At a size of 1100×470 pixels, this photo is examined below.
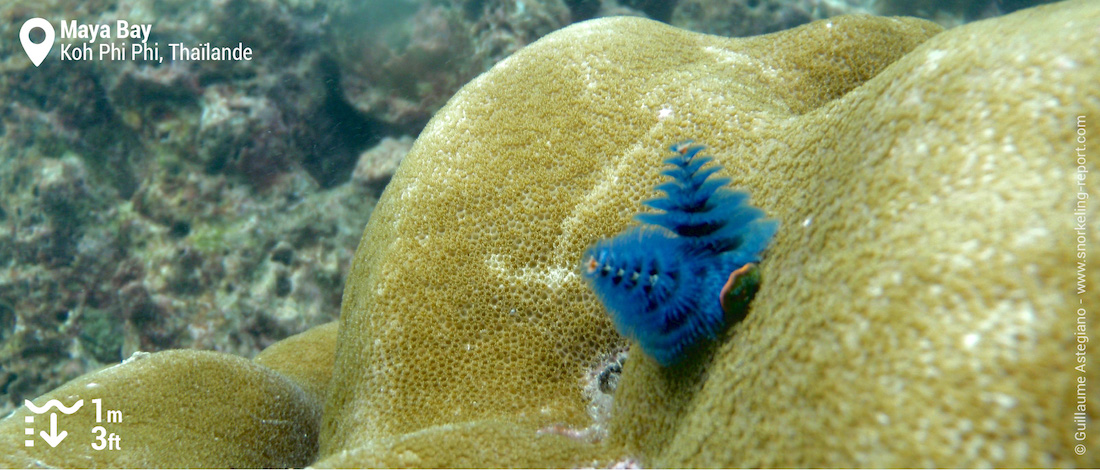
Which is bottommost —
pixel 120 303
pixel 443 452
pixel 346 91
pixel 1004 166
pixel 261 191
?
pixel 120 303

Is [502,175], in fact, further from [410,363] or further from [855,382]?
[855,382]

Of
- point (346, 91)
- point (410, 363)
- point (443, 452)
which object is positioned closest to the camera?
point (443, 452)

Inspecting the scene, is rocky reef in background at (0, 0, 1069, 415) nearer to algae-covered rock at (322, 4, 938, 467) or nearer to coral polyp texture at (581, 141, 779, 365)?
algae-covered rock at (322, 4, 938, 467)

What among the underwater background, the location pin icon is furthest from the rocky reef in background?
the location pin icon

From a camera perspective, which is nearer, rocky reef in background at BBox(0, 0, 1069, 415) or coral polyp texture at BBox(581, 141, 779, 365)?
coral polyp texture at BBox(581, 141, 779, 365)

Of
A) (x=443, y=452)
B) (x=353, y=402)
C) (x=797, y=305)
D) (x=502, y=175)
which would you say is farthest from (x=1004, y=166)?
(x=353, y=402)

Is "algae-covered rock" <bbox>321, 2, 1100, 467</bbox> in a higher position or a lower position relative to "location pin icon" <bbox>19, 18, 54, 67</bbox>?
lower

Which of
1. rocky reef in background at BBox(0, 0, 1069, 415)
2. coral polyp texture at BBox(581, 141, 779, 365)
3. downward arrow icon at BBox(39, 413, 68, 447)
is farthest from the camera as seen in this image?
rocky reef in background at BBox(0, 0, 1069, 415)
